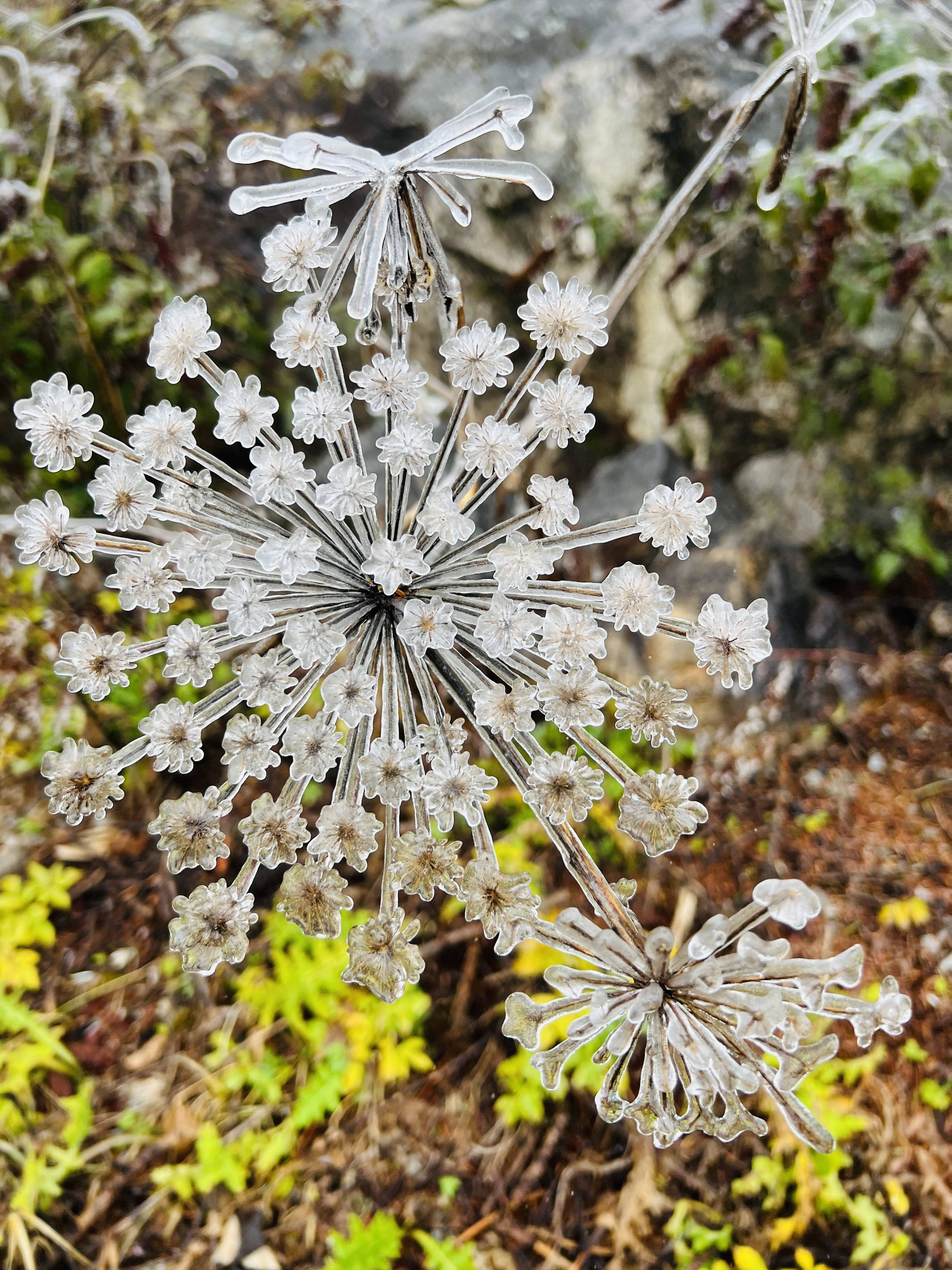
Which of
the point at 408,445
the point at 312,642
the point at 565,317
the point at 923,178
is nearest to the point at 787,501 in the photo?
the point at 923,178

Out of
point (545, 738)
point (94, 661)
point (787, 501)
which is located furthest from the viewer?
point (787, 501)

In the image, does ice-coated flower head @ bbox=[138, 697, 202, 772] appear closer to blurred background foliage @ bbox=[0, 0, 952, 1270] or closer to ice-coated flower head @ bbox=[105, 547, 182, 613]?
ice-coated flower head @ bbox=[105, 547, 182, 613]

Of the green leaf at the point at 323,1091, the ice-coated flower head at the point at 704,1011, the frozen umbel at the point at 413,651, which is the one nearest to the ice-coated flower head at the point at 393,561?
the frozen umbel at the point at 413,651

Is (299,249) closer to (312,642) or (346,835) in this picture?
(312,642)

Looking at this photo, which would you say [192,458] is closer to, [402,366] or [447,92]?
[402,366]

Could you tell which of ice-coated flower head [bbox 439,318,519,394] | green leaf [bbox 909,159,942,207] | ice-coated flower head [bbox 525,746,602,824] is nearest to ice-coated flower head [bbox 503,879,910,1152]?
ice-coated flower head [bbox 525,746,602,824]

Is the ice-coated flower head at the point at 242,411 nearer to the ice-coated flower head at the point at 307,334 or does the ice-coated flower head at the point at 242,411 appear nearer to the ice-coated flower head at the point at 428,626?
the ice-coated flower head at the point at 307,334

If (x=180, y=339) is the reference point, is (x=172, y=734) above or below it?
below
